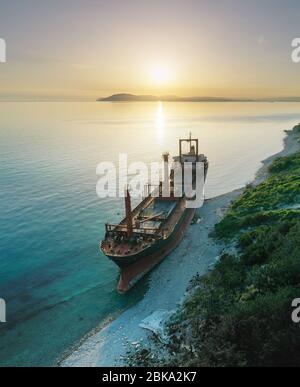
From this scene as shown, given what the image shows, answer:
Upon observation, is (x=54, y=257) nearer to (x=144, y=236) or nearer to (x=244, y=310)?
(x=144, y=236)

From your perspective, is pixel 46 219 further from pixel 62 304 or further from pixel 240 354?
pixel 240 354

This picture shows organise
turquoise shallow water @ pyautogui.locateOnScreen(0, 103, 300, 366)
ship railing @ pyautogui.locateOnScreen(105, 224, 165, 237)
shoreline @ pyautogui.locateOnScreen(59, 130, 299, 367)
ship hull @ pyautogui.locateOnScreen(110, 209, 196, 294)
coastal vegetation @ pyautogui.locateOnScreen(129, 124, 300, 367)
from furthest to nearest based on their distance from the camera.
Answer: ship railing @ pyautogui.locateOnScreen(105, 224, 165, 237) → ship hull @ pyautogui.locateOnScreen(110, 209, 196, 294) → turquoise shallow water @ pyautogui.locateOnScreen(0, 103, 300, 366) → shoreline @ pyautogui.locateOnScreen(59, 130, 299, 367) → coastal vegetation @ pyautogui.locateOnScreen(129, 124, 300, 367)

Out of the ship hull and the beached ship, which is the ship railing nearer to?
the beached ship

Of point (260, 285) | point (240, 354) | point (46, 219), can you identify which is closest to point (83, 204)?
point (46, 219)

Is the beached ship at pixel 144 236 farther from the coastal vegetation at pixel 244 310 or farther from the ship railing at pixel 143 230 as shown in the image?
the coastal vegetation at pixel 244 310

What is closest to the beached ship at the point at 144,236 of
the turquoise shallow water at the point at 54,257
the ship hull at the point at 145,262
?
the ship hull at the point at 145,262

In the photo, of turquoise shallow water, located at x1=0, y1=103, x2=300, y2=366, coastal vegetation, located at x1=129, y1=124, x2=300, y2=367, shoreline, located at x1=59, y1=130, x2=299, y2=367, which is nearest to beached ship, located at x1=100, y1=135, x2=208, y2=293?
shoreline, located at x1=59, y1=130, x2=299, y2=367

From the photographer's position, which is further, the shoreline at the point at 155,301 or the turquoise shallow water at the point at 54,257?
the turquoise shallow water at the point at 54,257
